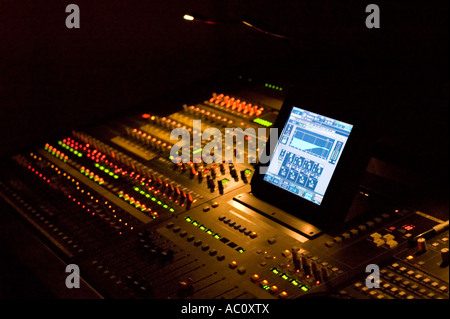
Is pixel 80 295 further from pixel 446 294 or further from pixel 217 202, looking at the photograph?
pixel 446 294

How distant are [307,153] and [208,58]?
1.38 m

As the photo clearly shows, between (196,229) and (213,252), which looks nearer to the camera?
(213,252)

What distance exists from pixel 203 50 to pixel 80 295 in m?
1.74

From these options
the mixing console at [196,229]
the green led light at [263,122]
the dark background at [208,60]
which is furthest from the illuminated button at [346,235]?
the green led light at [263,122]

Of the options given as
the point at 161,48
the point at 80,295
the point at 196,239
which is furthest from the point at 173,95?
the point at 80,295

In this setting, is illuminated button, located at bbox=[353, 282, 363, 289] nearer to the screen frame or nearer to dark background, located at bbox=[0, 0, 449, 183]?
the screen frame

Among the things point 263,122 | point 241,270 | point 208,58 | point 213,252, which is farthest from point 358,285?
point 208,58

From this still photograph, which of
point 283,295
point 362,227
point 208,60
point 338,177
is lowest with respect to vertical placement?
point 283,295

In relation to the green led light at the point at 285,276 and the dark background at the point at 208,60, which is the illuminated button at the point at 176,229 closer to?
the green led light at the point at 285,276

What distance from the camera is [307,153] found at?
1.79 m

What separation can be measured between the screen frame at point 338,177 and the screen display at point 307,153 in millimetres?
18

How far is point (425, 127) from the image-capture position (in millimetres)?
1952

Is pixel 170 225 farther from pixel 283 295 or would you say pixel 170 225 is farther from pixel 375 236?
pixel 375 236
